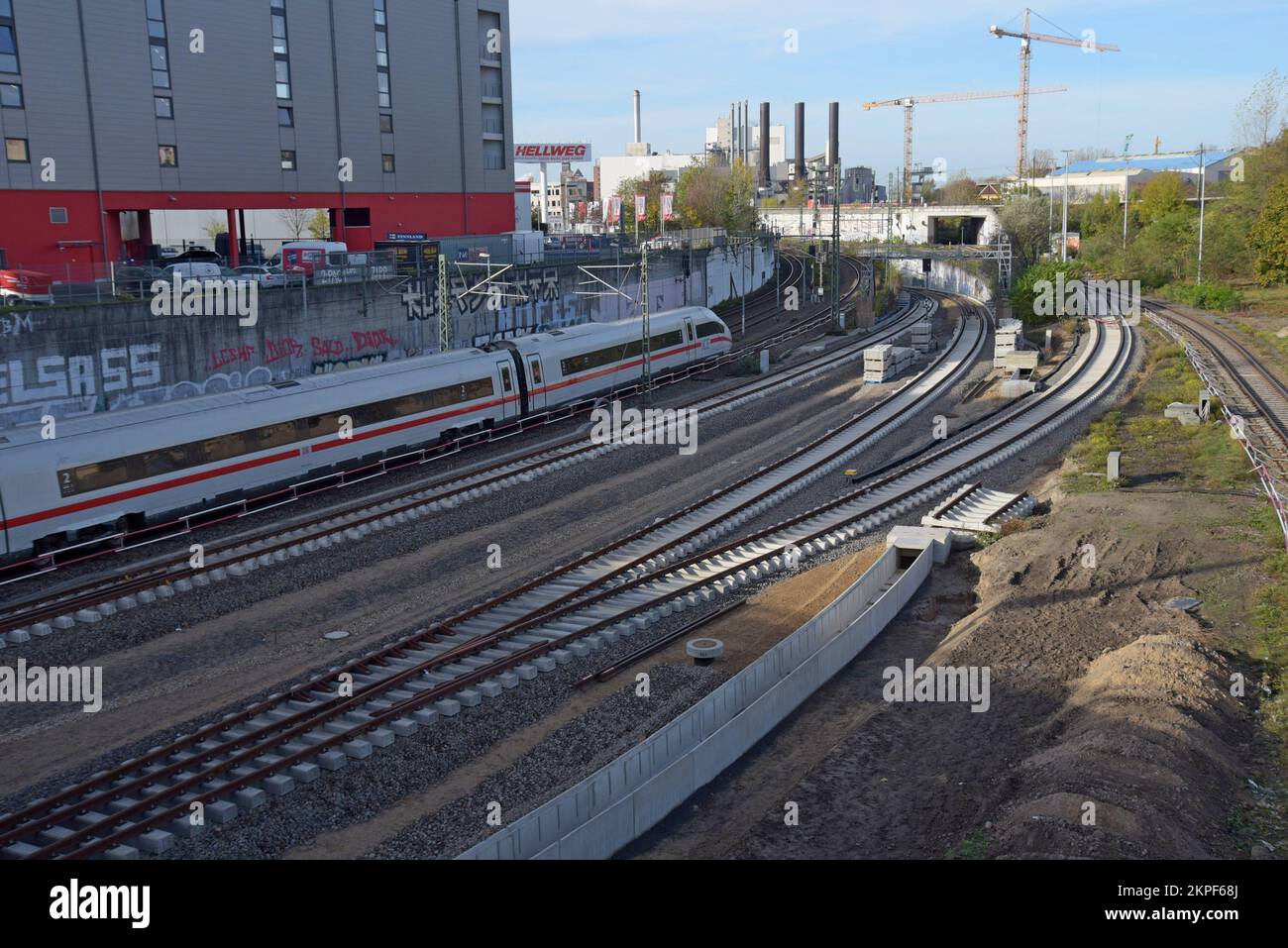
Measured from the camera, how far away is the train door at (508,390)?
31.7 metres

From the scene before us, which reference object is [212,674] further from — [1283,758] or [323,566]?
[1283,758]

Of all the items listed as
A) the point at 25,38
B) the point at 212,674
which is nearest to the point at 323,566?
→ the point at 212,674

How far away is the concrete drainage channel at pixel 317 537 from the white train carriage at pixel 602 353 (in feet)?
10.4

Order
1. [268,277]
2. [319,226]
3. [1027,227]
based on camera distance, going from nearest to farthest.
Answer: [268,277]
[319,226]
[1027,227]

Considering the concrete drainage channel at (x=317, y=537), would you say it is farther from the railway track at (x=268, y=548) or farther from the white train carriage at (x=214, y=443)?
the white train carriage at (x=214, y=443)

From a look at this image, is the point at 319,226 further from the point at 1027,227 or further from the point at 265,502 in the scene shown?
the point at 1027,227

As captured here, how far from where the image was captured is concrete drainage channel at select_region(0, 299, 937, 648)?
18.3m

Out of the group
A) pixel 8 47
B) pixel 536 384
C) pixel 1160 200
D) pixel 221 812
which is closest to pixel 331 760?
pixel 221 812

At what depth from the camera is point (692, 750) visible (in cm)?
1255

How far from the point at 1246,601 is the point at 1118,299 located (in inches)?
2068

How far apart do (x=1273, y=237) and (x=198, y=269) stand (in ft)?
180

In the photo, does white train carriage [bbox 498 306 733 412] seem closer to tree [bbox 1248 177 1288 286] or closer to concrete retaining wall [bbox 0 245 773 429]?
concrete retaining wall [bbox 0 245 773 429]
